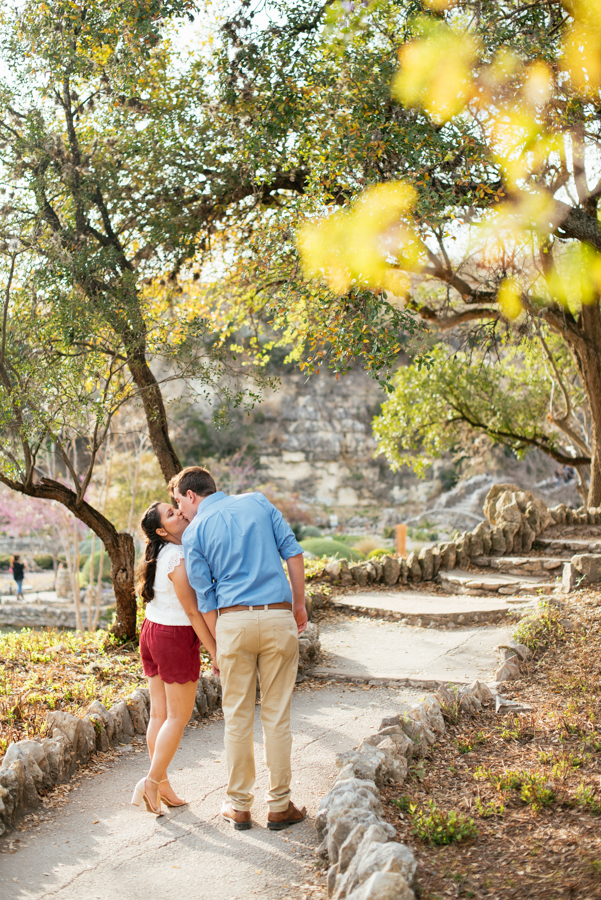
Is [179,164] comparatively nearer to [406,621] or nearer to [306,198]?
[306,198]

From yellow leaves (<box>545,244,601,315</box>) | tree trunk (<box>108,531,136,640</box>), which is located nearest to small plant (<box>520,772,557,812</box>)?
tree trunk (<box>108,531,136,640</box>)

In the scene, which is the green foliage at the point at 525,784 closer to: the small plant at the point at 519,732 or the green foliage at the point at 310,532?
the small plant at the point at 519,732

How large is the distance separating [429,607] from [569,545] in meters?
2.81

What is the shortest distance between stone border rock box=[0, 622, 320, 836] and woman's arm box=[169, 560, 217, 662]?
3.63 feet

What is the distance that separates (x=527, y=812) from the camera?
9.96ft

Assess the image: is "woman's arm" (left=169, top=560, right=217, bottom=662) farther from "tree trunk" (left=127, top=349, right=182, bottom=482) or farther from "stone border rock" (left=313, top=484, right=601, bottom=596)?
"stone border rock" (left=313, top=484, right=601, bottom=596)

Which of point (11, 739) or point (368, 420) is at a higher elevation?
point (368, 420)

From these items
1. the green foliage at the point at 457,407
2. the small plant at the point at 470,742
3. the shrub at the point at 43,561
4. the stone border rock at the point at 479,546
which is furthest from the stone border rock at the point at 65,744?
the shrub at the point at 43,561

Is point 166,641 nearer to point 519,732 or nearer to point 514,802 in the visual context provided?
point 514,802

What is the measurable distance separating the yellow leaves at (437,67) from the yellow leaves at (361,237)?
959 mm

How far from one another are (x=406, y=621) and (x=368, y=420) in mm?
26627

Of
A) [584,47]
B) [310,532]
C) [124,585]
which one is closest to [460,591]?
[124,585]

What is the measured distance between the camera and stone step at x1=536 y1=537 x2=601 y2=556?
954cm

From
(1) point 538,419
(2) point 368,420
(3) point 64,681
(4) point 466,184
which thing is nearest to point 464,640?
(3) point 64,681
